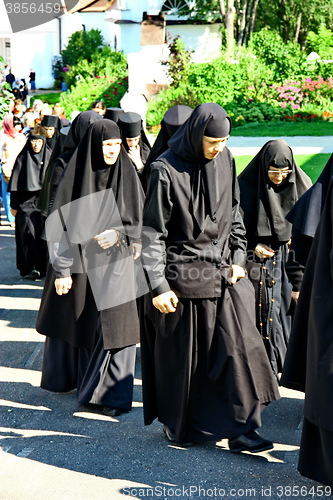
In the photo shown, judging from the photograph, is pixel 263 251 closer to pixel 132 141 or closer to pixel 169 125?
pixel 169 125

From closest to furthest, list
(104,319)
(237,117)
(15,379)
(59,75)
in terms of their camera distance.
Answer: (104,319) → (15,379) → (237,117) → (59,75)

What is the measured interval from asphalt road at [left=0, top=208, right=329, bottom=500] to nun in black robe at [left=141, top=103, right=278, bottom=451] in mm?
192

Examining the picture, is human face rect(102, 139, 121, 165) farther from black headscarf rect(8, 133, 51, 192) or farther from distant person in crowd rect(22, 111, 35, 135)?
distant person in crowd rect(22, 111, 35, 135)

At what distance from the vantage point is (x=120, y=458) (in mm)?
5160

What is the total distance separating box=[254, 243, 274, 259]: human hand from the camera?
6391mm

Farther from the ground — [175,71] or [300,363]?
[300,363]

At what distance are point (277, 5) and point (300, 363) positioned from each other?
34.8 metres

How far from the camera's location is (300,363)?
4703 millimetres

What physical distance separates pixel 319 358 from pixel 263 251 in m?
2.09

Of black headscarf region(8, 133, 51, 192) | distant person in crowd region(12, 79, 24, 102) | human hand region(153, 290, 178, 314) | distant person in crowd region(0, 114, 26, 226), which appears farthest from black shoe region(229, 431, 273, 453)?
distant person in crowd region(12, 79, 24, 102)

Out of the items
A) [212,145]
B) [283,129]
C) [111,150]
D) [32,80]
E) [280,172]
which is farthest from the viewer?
[32,80]

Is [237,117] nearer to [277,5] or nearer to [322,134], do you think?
[322,134]

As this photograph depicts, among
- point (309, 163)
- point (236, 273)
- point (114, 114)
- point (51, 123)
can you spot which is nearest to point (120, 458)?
point (236, 273)

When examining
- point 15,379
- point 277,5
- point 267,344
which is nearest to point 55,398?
point 15,379
